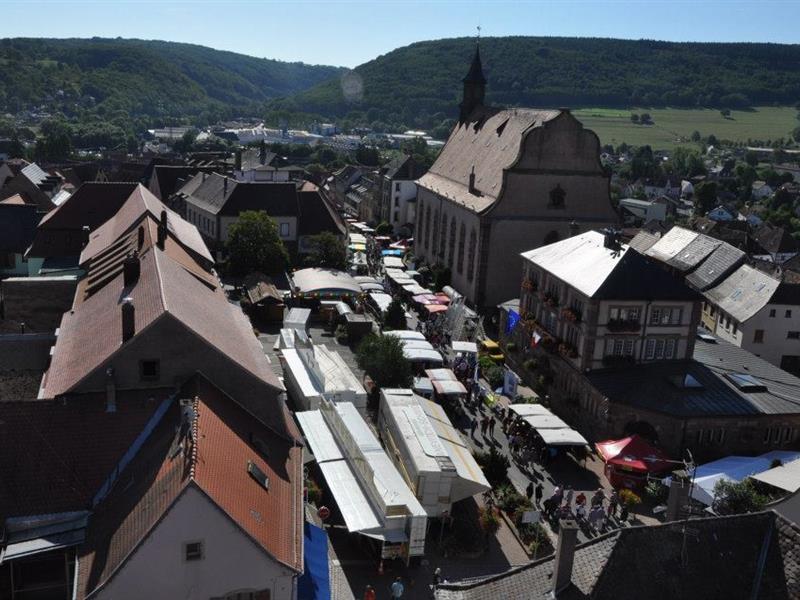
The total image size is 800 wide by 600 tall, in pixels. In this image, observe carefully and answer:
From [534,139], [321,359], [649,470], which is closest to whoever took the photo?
[649,470]

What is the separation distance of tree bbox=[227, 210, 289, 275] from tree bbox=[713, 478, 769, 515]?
1565 inches

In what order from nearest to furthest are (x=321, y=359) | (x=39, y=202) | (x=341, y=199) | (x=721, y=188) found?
(x=321, y=359), (x=39, y=202), (x=341, y=199), (x=721, y=188)

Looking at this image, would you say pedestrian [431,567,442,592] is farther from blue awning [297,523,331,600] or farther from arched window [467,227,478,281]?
arched window [467,227,478,281]

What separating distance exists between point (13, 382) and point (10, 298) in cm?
884

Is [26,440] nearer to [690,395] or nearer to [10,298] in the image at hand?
[10,298]

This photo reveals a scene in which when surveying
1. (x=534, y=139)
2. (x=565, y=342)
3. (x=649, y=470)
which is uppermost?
(x=534, y=139)

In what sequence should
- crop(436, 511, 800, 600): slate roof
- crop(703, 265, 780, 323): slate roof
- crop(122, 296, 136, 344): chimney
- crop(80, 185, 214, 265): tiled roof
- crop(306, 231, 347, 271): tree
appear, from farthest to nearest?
1. crop(306, 231, 347, 271): tree
2. crop(703, 265, 780, 323): slate roof
3. crop(80, 185, 214, 265): tiled roof
4. crop(122, 296, 136, 344): chimney
5. crop(436, 511, 800, 600): slate roof

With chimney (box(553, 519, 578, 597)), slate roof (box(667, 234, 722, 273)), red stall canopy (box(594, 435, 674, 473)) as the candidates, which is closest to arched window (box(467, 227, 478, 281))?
slate roof (box(667, 234, 722, 273))

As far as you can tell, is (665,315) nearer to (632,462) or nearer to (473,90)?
(632,462)

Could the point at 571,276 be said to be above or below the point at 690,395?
above

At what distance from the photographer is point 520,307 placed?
50.5 metres

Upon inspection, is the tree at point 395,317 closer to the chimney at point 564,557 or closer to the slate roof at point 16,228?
the slate roof at point 16,228

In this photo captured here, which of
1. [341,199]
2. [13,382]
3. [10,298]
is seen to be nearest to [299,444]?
[13,382]

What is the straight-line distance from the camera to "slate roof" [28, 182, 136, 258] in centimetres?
5481
